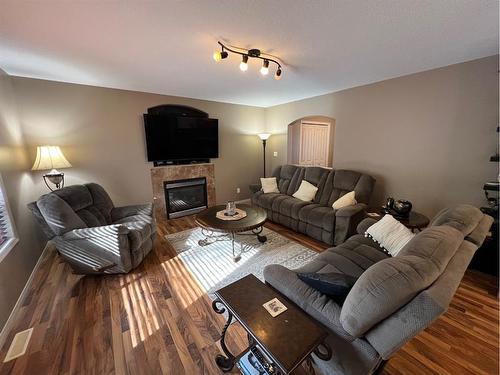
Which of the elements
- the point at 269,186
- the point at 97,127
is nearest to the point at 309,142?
the point at 269,186

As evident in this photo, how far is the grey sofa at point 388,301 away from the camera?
2.81ft

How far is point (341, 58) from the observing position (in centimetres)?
223

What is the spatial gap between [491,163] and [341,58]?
6.76 ft

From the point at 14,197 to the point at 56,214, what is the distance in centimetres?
63

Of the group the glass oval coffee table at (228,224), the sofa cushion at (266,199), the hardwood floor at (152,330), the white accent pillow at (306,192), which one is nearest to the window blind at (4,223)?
the hardwood floor at (152,330)

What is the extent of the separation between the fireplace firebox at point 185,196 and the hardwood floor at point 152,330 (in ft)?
6.42

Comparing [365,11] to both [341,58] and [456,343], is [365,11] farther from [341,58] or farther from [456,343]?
[456,343]

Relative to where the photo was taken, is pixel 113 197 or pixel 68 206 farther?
pixel 113 197

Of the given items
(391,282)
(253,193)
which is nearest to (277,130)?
(253,193)

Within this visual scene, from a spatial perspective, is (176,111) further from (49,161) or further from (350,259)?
(350,259)

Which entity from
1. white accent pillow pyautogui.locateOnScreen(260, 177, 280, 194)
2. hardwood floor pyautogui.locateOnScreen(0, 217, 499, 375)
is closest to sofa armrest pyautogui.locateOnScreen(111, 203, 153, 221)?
hardwood floor pyautogui.locateOnScreen(0, 217, 499, 375)

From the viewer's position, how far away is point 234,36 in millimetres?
1764

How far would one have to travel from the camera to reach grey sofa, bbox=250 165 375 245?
9.16 ft

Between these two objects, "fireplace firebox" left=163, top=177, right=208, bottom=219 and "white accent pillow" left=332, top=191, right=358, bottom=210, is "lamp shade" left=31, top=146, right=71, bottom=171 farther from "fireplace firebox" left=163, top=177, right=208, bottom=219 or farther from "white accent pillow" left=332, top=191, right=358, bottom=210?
"white accent pillow" left=332, top=191, right=358, bottom=210
